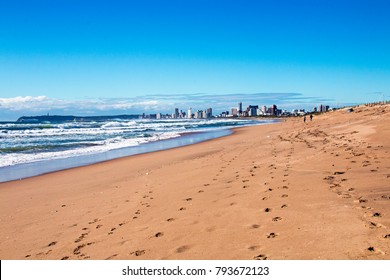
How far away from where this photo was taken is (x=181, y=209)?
673 centimetres

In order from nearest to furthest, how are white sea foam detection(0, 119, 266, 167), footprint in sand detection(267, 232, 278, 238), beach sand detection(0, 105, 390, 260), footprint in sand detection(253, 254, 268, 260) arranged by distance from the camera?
footprint in sand detection(253, 254, 268, 260) → beach sand detection(0, 105, 390, 260) → footprint in sand detection(267, 232, 278, 238) → white sea foam detection(0, 119, 266, 167)

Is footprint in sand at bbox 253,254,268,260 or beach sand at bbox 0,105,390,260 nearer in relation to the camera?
footprint in sand at bbox 253,254,268,260

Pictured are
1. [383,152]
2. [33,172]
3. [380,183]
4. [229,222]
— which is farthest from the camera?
[33,172]

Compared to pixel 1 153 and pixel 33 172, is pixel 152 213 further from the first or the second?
pixel 1 153

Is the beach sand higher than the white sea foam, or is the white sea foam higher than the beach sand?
the beach sand

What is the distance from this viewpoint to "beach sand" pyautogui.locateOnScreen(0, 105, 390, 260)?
4.39m

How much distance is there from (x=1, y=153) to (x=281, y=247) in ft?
73.1

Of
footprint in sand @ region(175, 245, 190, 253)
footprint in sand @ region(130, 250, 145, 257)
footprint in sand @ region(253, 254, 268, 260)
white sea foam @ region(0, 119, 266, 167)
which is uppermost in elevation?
footprint in sand @ region(253, 254, 268, 260)

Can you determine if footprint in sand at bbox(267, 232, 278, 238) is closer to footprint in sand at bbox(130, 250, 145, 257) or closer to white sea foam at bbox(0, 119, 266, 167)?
footprint in sand at bbox(130, 250, 145, 257)

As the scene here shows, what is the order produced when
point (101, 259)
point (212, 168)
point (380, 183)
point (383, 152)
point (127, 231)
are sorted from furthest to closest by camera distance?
point (212, 168), point (383, 152), point (380, 183), point (127, 231), point (101, 259)

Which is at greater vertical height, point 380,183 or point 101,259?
point 380,183

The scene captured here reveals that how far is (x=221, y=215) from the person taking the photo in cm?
592

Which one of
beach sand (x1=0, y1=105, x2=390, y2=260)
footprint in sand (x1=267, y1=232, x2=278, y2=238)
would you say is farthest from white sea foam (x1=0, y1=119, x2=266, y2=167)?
footprint in sand (x1=267, y1=232, x2=278, y2=238)
